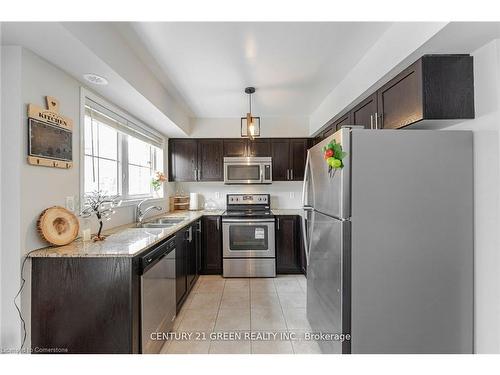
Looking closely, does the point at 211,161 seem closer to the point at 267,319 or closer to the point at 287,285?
the point at 287,285

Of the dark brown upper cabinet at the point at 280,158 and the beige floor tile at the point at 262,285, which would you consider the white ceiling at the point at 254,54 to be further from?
the beige floor tile at the point at 262,285

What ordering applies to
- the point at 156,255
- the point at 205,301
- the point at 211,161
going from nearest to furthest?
1. the point at 156,255
2. the point at 205,301
3. the point at 211,161

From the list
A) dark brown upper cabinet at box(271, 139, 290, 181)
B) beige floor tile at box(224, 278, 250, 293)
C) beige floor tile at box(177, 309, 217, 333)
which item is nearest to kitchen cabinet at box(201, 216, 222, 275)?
beige floor tile at box(224, 278, 250, 293)

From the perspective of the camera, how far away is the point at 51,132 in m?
1.64

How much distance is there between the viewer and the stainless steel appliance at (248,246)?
3.55 meters

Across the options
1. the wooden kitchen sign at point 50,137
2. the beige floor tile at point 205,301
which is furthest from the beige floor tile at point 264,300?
the wooden kitchen sign at point 50,137

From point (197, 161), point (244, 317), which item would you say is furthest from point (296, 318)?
point (197, 161)

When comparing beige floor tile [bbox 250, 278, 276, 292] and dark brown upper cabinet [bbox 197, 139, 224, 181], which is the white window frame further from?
beige floor tile [bbox 250, 278, 276, 292]

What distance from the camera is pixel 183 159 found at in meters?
4.08

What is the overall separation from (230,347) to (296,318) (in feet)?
2.47

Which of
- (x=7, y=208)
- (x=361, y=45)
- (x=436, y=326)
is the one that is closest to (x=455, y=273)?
(x=436, y=326)

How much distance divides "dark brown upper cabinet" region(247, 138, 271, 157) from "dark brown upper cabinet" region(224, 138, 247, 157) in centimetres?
8

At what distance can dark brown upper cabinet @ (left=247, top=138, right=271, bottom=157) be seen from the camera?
4070 millimetres

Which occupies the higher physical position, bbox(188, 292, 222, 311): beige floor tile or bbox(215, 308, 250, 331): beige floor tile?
bbox(215, 308, 250, 331): beige floor tile
